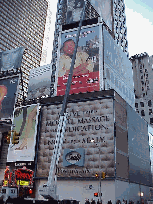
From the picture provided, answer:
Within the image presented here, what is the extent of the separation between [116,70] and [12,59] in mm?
32851

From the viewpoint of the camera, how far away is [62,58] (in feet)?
238

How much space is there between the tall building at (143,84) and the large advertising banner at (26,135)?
62288 mm

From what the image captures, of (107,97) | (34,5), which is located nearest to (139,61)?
(107,97)

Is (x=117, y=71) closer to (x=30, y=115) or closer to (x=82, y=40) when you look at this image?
(x=82, y=40)

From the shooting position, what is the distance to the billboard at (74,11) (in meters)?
86.1

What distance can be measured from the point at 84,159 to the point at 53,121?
11.8m

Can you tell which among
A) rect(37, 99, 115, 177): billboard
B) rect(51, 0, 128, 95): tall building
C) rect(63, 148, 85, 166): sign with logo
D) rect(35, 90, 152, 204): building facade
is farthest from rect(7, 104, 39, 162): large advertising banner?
rect(51, 0, 128, 95): tall building

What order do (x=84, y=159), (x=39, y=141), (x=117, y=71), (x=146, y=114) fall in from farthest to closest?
(x=146, y=114) < (x=117, y=71) < (x=39, y=141) < (x=84, y=159)

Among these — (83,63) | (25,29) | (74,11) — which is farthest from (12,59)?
(25,29)

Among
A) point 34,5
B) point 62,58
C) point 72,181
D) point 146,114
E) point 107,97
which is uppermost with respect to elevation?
point 34,5

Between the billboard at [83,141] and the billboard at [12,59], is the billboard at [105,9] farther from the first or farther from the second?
the billboard at [83,141]

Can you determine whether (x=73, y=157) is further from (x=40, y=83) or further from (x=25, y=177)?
(x=40, y=83)

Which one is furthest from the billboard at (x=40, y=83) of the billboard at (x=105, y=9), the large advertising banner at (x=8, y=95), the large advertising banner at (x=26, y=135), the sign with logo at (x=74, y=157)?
the sign with logo at (x=74, y=157)

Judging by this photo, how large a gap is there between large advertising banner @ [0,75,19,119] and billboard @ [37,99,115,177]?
1772 centimetres
